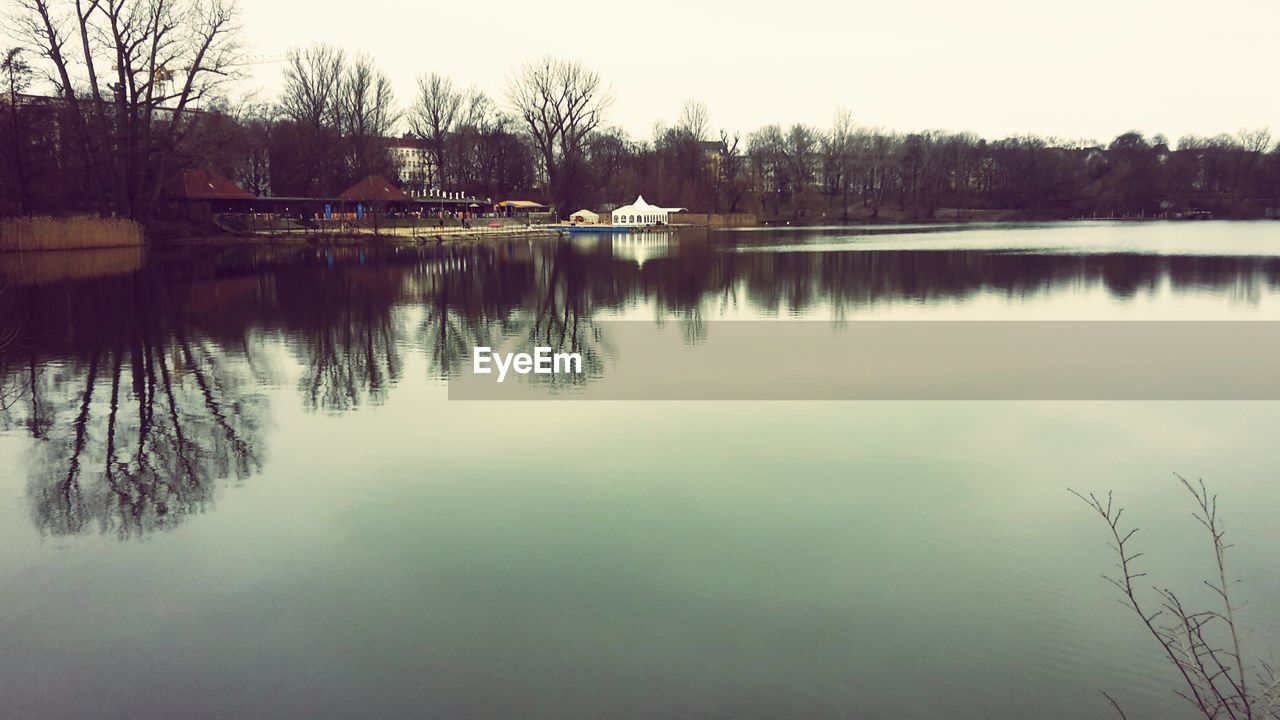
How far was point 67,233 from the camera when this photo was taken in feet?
117

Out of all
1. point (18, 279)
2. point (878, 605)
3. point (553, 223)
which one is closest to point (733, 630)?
point (878, 605)

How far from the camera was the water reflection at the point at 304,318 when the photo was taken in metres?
8.48

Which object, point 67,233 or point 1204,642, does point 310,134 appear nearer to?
point 67,233

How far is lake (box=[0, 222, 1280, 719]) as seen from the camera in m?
4.50

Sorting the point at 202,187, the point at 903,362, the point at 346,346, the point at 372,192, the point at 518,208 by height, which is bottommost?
the point at 903,362

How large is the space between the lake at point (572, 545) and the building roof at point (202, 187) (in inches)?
1509

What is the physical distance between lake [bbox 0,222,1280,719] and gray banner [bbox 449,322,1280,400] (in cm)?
55

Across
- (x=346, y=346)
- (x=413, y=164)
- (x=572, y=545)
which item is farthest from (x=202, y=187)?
(x=413, y=164)

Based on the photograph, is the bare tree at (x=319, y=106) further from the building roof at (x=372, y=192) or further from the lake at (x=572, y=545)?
the lake at (x=572, y=545)

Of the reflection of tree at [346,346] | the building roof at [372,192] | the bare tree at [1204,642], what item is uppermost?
the building roof at [372,192]

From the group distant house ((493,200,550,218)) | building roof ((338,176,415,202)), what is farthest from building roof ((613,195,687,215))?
building roof ((338,176,415,202))

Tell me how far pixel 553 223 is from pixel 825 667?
73.8 m

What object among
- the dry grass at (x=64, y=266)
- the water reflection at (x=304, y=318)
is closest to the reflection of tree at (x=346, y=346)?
the water reflection at (x=304, y=318)

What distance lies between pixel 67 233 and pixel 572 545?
37665mm
